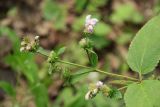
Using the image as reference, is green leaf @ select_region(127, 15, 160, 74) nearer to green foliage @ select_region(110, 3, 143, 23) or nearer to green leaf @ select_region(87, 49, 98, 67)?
green leaf @ select_region(87, 49, 98, 67)

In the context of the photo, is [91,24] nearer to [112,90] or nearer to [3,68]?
[112,90]

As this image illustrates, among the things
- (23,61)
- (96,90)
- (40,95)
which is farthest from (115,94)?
(23,61)

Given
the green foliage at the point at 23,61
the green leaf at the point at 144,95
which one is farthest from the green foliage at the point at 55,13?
the green leaf at the point at 144,95

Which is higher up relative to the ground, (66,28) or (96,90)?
(66,28)

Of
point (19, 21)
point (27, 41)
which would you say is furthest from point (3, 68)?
point (27, 41)

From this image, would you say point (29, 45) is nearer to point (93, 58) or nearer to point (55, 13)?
point (93, 58)
